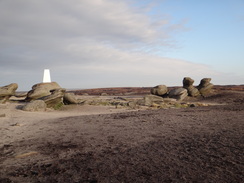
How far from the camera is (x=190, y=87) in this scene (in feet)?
102

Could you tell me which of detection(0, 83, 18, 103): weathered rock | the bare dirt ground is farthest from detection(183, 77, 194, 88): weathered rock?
the bare dirt ground

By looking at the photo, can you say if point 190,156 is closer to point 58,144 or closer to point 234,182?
point 234,182

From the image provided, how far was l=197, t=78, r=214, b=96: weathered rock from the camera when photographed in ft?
104

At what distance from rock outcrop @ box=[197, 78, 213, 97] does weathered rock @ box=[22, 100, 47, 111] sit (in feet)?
77.2

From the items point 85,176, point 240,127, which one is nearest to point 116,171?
point 85,176

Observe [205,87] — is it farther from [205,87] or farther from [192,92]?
[192,92]

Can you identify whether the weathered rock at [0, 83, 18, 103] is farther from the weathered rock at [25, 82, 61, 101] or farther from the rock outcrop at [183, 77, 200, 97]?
the rock outcrop at [183, 77, 200, 97]

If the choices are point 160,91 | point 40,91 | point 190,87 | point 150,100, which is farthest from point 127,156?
point 190,87

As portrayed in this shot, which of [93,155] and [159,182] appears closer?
[159,182]

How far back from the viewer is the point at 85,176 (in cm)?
416

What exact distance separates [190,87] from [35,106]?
22.9 metres

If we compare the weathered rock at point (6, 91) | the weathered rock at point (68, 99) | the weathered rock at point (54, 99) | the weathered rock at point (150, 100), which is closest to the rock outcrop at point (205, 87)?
the weathered rock at point (150, 100)

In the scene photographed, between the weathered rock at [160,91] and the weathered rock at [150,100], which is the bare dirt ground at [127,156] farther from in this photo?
the weathered rock at [160,91]

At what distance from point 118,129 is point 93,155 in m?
3.28
